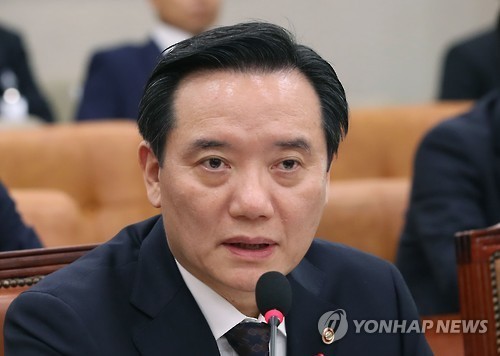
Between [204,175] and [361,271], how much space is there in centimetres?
40

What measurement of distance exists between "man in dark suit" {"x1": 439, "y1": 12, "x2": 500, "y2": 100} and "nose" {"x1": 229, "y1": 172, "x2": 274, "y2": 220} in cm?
306

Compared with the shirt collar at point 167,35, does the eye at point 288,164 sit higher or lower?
lower

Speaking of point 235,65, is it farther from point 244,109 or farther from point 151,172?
point 151,172

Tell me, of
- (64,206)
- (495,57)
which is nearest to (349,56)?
(495,57)

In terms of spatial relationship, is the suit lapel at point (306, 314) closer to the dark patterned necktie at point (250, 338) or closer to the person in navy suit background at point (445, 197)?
the dark patterned necktie at point (250, 338)

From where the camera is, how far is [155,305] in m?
1.65

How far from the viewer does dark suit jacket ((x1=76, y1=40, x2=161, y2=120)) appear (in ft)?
13.9

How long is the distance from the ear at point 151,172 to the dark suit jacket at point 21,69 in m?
3.23

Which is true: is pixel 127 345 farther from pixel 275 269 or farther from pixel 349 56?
pixel 349 56

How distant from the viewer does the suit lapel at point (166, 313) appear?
5.31ft

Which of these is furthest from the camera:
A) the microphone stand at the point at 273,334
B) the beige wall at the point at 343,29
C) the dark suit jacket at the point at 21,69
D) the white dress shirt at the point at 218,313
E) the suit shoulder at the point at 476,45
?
the beige wall at the point at 343,29

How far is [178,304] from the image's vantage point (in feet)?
5.45

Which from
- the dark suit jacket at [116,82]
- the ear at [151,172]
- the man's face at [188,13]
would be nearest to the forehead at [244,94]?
the ear at [151,172]

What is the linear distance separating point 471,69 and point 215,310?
3.13 m
